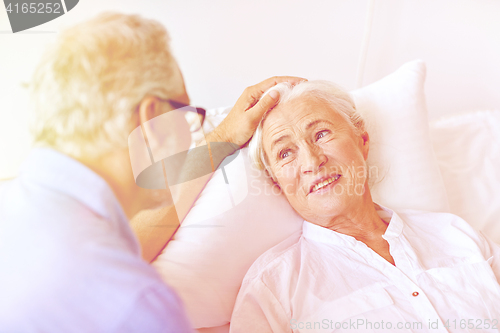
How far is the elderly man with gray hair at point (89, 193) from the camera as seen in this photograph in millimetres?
321

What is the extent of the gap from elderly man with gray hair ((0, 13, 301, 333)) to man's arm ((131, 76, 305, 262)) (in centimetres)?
2

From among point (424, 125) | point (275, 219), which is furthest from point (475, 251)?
point (275, 219)

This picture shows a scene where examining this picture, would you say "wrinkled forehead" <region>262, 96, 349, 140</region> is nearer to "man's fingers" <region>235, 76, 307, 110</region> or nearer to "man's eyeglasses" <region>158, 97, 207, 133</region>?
"man's fingers" <region>235, 76, 307, 110</region>

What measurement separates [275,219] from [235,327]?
312 mm

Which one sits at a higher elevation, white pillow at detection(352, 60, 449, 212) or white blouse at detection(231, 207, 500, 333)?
white pillow at detection(352, 60, 449, 212)

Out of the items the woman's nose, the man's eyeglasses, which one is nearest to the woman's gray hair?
the woman's nose

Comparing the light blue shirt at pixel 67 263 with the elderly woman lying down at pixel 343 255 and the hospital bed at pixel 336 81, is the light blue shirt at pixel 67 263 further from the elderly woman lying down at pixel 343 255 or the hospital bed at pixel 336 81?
the elderly woman lying down at pixel 343 255

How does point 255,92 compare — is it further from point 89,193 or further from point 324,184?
point 89,193

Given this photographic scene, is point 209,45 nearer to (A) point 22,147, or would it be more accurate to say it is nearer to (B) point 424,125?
(A) point 22,147

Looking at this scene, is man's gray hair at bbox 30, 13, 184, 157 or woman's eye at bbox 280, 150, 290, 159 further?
woman's eye at bbox 280, 150, 290, 159

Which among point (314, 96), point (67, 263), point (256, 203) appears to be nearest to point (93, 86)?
point (67, 263)

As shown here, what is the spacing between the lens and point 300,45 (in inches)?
47.2

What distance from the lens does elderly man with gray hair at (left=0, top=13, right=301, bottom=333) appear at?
0.32 meters

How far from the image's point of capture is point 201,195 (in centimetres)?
60
